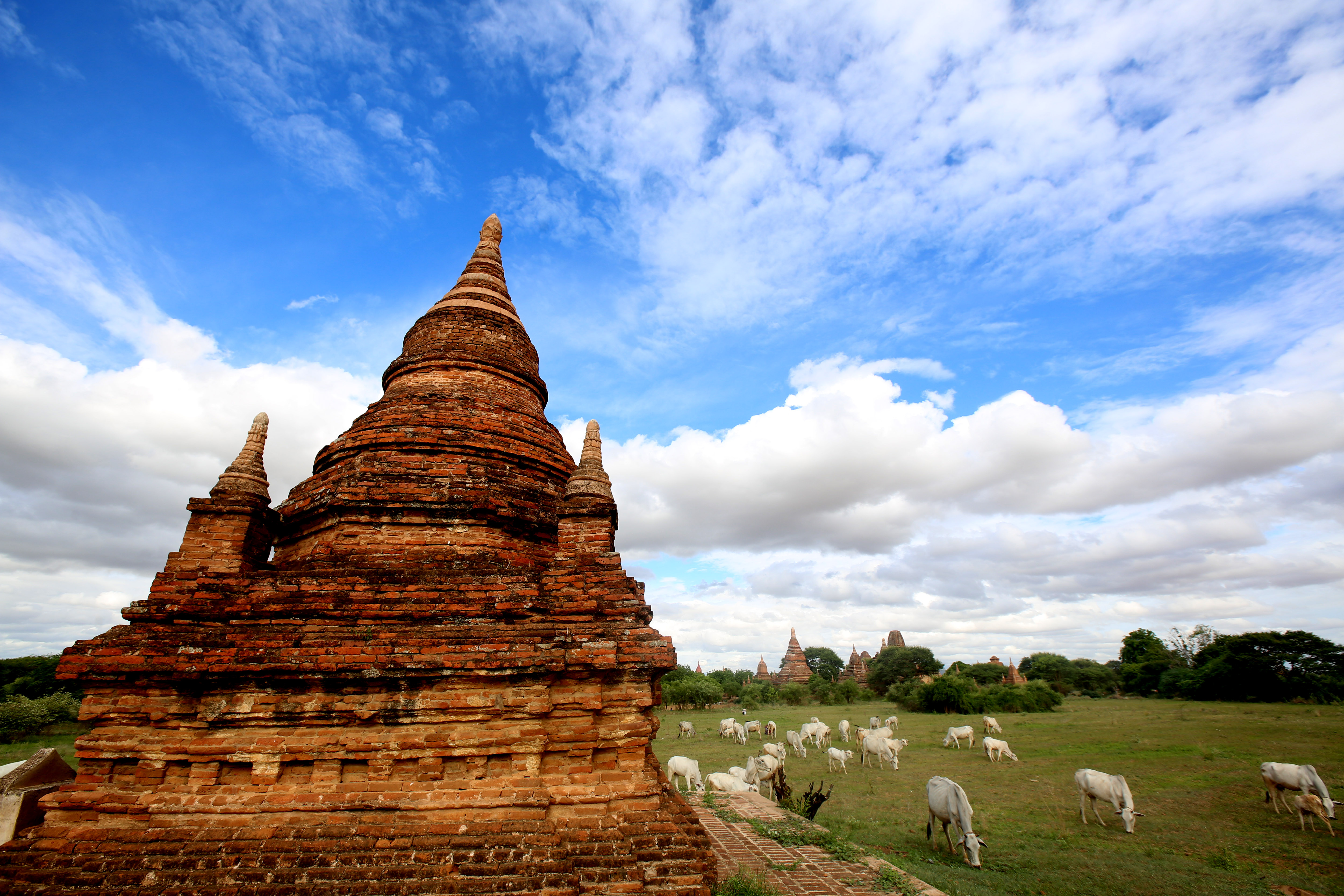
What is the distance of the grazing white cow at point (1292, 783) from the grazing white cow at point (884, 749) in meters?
10.7

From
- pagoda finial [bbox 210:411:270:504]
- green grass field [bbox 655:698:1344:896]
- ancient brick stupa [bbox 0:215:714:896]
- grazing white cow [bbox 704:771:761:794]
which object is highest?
pagoda finial [bbox 210:411:270:504]

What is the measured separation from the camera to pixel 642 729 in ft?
20.4

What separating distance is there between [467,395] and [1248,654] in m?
67.1

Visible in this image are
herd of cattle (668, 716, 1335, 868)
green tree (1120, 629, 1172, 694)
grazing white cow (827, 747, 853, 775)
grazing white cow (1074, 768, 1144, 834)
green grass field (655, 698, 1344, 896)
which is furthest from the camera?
green tree (1120, 629, 1172, 694)

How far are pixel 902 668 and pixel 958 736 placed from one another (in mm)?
55106

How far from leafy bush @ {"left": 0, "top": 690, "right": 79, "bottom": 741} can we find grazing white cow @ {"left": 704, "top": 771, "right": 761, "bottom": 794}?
100 feet

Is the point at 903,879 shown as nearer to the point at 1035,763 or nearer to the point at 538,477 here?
the point at 538,477

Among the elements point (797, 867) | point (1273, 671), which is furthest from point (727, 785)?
point (1273, 671)

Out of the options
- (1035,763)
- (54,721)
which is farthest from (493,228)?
(54,721)

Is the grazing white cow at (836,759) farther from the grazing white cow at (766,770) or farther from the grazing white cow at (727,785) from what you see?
the grazing white cow at (727,785)

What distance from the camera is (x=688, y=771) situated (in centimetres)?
1728

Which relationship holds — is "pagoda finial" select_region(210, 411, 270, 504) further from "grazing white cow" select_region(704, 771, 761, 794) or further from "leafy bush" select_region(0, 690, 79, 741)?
"leafy bush" select_region(0, 690, 79, 741)

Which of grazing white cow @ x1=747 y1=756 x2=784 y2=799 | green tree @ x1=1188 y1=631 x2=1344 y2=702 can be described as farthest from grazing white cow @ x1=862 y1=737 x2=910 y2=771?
green tree @ x1=1188 y1=631 x2=1344 y2=702

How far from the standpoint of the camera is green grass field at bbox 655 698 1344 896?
11.0 metres
